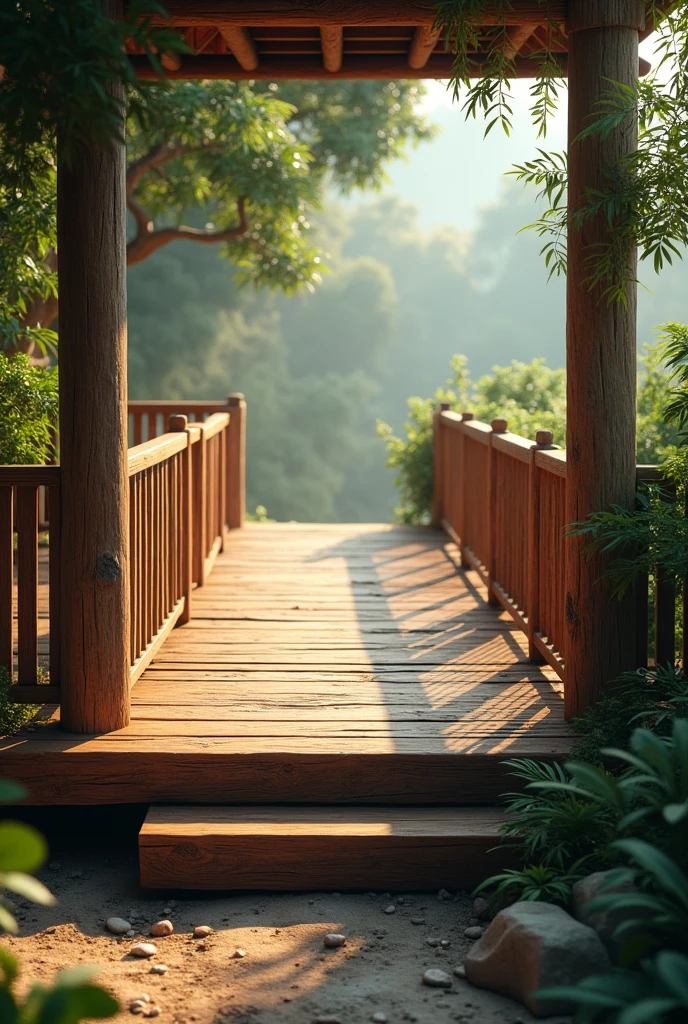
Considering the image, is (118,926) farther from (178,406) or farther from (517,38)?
(178,406)

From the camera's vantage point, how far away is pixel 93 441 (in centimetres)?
382

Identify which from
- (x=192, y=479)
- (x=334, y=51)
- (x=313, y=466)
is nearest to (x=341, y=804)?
(x=192, y=479)

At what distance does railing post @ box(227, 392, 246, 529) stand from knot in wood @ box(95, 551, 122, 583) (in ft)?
16.3

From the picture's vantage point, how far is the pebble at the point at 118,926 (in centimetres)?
325

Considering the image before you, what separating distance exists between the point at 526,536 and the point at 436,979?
2.78m

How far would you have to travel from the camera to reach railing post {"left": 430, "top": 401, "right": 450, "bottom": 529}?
9203 mm

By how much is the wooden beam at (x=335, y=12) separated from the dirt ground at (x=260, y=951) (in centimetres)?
313

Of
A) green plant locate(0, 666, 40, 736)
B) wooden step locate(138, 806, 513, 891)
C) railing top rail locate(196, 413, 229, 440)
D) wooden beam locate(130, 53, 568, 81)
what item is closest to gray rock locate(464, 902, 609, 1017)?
wooden step locate(138, 806, 513, 891)

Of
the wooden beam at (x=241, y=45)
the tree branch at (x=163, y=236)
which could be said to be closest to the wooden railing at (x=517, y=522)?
the wooden beam at (x=241, y=45)

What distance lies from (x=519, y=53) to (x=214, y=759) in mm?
3495

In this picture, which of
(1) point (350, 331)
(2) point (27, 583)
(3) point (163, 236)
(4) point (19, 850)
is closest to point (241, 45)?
(2) point (27, 583)

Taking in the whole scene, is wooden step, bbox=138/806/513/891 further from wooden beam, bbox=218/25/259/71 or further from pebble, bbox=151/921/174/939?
wooden beam, bbox=218/25/259/71

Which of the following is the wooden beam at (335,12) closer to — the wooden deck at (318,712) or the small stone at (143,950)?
the wooden deck at (318,712)

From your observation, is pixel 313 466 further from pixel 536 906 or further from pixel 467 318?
pixel 536 906
